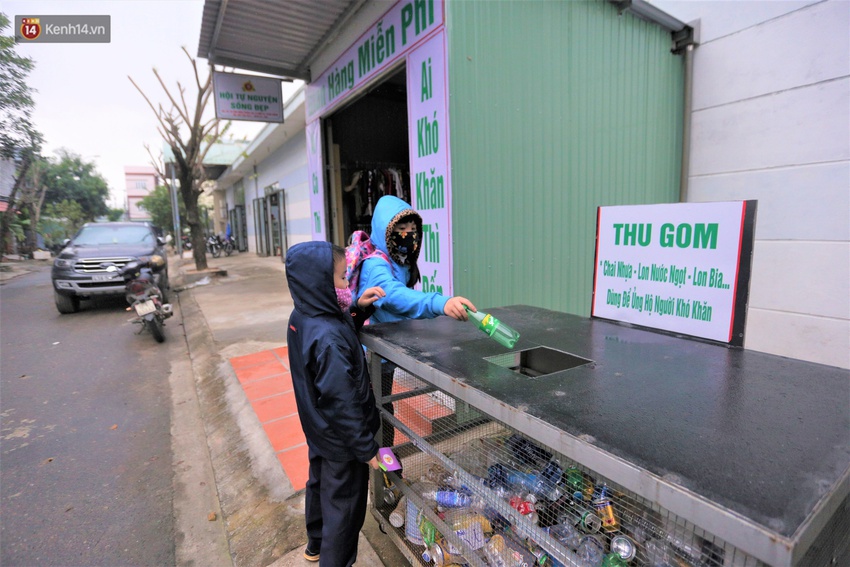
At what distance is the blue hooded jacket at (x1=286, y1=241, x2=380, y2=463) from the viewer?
5.46ft

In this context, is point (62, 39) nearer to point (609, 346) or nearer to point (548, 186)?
point (548, 186)

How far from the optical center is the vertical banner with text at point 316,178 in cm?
552

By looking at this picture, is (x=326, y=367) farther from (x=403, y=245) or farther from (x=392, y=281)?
(x=403, y=245)

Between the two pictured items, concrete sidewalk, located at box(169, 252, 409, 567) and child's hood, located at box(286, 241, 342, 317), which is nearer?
child's hood, located at box(286, 241, 342, 317)

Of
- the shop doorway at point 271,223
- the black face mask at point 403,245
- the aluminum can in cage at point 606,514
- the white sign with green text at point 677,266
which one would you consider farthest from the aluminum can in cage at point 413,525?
the shop doorway at point 271,223

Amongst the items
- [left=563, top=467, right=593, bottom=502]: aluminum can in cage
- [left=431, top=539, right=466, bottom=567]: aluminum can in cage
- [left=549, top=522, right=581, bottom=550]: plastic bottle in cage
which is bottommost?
[left=431, top=539, right=466, bottom=567]: aluminum can in cage

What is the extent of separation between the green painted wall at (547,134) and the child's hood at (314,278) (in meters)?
1.59

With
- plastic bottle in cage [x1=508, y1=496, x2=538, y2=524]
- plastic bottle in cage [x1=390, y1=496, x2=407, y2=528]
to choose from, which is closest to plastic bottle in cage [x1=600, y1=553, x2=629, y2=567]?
plastic bottle in cage [x1=508, y1=496, x2=538, y2=524]

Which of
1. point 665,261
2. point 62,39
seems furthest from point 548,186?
point 62,39

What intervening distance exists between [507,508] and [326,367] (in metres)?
0.82

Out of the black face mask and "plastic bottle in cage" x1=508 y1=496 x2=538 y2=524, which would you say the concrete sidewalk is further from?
the black face mask

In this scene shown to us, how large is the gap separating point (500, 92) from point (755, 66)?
2.82 metres

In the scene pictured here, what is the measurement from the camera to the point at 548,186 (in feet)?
12.4

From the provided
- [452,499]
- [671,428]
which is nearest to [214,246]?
[452,499]
